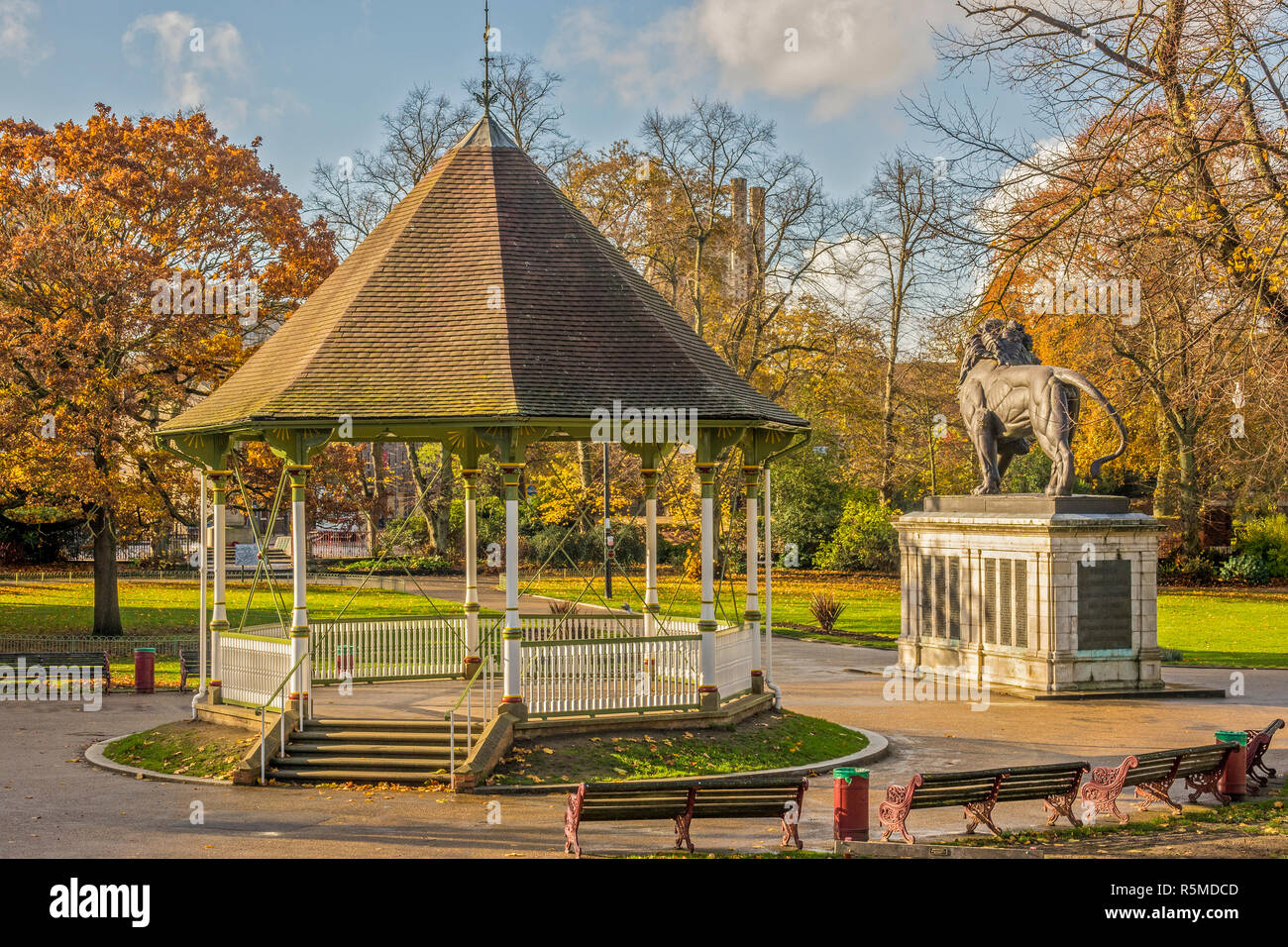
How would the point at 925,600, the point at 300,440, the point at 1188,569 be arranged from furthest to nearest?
1. the point at 1188,569
2. the point at 925,600
3. the point at 300,440

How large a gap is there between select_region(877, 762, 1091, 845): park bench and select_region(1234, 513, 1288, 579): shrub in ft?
138

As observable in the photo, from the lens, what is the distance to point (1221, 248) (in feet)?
44.7

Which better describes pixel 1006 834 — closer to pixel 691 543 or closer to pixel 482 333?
pixel 482 333

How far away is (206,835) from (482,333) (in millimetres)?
8115

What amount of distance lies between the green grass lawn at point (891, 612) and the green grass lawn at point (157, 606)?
5685 millimetres

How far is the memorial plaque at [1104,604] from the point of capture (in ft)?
76.6

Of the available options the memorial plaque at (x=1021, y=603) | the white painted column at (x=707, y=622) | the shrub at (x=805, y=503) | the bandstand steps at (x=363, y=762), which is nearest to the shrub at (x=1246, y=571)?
the shrub at (x=805, y=503)

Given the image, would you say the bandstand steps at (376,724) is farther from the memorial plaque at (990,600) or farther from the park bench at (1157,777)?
the memorial plaque at (990,600)

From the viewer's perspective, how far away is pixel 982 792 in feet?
40.4

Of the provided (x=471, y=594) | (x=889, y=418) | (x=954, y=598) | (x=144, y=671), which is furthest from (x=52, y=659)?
(x=889, y=418)

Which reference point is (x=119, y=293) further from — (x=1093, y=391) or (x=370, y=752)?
(x=1093, y=391)

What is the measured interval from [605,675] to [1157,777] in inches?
283

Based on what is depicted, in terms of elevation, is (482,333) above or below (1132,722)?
above

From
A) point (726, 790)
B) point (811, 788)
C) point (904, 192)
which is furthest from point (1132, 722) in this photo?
point (904, 192)
